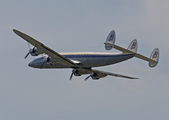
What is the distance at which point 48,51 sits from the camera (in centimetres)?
4681

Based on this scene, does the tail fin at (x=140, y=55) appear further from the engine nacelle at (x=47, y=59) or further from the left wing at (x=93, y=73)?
the engine nacelle at (x=47, y=59)

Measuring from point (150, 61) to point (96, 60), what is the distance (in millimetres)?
7273

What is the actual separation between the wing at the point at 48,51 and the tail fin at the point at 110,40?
696cm

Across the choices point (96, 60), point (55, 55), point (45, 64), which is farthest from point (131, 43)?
point (45, 64)

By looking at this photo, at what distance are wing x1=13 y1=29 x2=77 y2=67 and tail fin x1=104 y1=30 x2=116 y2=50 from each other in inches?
274

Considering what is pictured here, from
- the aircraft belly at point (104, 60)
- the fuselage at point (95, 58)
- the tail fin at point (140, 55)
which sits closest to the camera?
the tail fin at point (140, 55)

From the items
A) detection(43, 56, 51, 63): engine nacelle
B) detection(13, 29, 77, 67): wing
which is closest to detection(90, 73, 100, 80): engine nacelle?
detection(13, 29, 77, 67): wing

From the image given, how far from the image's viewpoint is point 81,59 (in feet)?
163

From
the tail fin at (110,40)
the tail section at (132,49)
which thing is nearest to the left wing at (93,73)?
the tail section at (132,49)

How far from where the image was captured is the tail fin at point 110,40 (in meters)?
43.9

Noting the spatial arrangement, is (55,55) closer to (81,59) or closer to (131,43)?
(81,59)

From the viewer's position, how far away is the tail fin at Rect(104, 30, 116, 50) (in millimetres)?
43875

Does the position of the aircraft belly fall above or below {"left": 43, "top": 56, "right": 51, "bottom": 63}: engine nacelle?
above

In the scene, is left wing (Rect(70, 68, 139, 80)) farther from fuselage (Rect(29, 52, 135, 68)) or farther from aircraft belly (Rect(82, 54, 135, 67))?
aircraft belly (Rect(82, 54, 135, 67))
